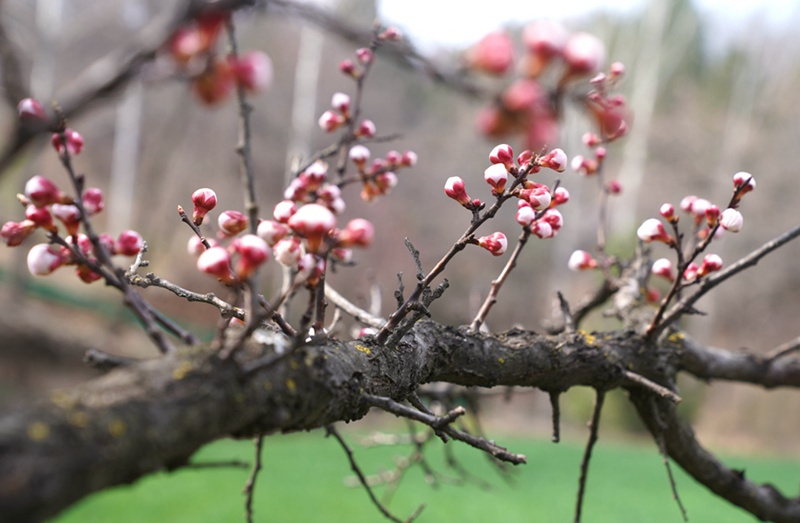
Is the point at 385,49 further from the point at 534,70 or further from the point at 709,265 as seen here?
the point at 709,265

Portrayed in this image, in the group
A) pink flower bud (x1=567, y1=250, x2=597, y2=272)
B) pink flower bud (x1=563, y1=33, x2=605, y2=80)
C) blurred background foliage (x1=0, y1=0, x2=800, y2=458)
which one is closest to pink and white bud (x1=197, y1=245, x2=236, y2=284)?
pink flower bud (x1=563, y1=33, x2=605, y2=80)

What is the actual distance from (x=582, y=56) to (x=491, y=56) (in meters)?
0.06

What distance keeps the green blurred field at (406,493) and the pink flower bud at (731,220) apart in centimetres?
393

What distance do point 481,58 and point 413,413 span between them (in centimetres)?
42

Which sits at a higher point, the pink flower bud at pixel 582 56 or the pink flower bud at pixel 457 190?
the pink flower bud at pixel 457 190

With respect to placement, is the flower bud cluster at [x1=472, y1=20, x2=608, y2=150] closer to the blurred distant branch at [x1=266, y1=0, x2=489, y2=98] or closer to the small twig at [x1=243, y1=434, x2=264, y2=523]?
the blurred distant branch at [x1=266, y1=0, x2=489, y2=98]

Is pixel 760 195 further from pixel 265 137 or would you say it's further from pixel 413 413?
pixel 413 413

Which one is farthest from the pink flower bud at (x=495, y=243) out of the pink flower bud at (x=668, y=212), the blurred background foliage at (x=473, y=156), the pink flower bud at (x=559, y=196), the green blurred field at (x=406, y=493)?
the blurred background foliage at (x=473, y=156)

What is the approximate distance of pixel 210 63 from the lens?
0.44m

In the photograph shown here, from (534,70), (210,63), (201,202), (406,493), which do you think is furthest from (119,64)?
(406,493)

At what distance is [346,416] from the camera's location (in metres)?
0.73

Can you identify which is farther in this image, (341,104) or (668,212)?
(341,104)

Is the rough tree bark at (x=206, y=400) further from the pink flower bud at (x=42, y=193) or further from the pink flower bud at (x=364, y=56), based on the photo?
the pink flower bud at (x=364, y=56)

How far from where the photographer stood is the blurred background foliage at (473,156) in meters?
14.8
